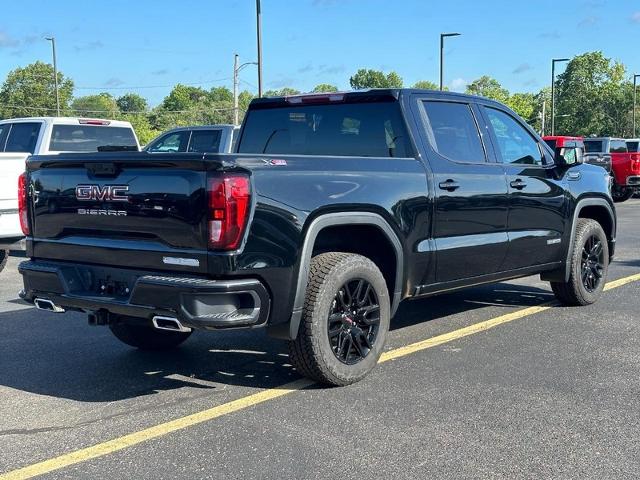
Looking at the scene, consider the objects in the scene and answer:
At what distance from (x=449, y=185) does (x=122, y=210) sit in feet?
7.62

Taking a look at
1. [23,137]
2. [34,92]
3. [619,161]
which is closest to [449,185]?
[23,137]

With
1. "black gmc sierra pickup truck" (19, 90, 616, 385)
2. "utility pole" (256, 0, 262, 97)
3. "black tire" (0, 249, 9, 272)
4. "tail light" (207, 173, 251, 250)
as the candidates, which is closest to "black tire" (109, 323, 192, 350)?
"black gmc sierra pickup truck" (19, 90, 616, 385)

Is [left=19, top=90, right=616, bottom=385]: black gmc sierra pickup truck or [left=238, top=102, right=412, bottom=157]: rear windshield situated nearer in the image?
[left=19, top=90, right=616, bottom=385]: black gmc sierra pickup truck

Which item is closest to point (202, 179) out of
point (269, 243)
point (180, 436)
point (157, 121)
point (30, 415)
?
point (269, 243)

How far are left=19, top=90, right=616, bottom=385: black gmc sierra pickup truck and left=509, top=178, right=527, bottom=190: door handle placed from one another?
2 centimetres

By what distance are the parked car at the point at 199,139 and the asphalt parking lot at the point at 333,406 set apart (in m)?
6.60

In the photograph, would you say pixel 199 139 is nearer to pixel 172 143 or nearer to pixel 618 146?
pixel 172 143

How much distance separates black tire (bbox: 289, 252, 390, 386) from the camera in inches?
175

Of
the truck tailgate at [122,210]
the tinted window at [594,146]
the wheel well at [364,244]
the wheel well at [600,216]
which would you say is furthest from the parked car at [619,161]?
the truck tailgate at [122,210]

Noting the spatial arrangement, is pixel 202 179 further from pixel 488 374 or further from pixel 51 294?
pixel 488 374

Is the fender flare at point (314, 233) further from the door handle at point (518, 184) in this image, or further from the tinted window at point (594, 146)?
the tinted window at point (594, 146)

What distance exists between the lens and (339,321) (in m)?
4.70

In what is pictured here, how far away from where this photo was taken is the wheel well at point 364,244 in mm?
4766

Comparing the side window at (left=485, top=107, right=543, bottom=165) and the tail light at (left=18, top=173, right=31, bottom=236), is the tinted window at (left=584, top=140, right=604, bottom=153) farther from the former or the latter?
the tail light at (left=18, top=173, right=31, bottom=236)
